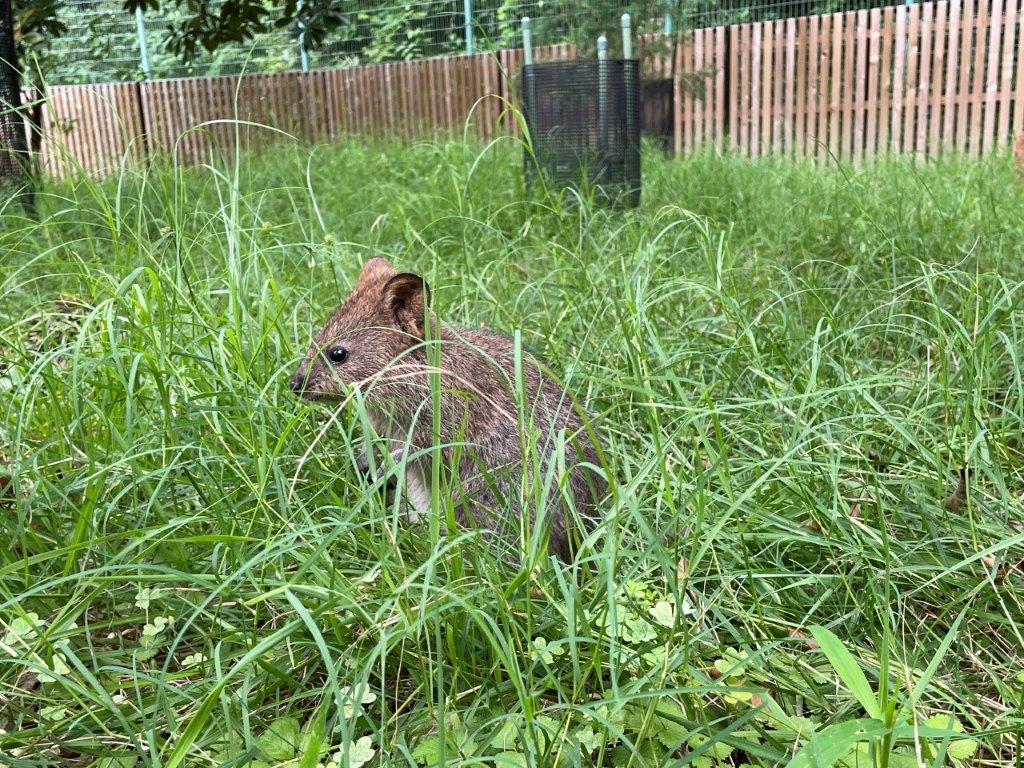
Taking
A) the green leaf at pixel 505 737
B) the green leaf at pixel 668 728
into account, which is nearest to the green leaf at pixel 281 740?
the green leaf at pixel 505 737

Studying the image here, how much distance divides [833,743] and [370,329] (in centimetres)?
184

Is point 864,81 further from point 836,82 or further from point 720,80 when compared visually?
point 720,80

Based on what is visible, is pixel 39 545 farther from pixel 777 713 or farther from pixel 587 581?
pixel 777 713

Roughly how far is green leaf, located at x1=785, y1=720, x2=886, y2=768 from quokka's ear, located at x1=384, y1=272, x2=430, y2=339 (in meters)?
1.72

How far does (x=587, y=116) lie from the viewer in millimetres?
6133

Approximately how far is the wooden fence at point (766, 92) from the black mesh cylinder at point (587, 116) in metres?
2.48

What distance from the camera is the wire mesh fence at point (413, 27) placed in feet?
36.8

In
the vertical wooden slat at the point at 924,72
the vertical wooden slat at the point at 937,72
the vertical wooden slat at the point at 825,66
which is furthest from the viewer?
the vertical wooden slat at the point at 825,66

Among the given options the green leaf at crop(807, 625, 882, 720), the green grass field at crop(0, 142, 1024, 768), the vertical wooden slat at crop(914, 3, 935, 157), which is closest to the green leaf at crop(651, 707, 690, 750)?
the green grass field at crop(0, 142, 1024, 768)

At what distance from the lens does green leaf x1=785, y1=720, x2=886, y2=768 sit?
1.27 m

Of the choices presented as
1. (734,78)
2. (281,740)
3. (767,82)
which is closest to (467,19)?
(734,78)

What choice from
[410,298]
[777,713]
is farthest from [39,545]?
[777,713]

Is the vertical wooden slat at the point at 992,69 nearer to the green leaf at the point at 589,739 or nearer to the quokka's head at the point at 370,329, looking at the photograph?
the quokka's head at the point at 370,329

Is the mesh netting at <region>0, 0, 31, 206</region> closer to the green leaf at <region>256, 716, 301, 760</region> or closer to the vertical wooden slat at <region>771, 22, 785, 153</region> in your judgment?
the green leaf at <region>256, 716, 301, 760</region>
